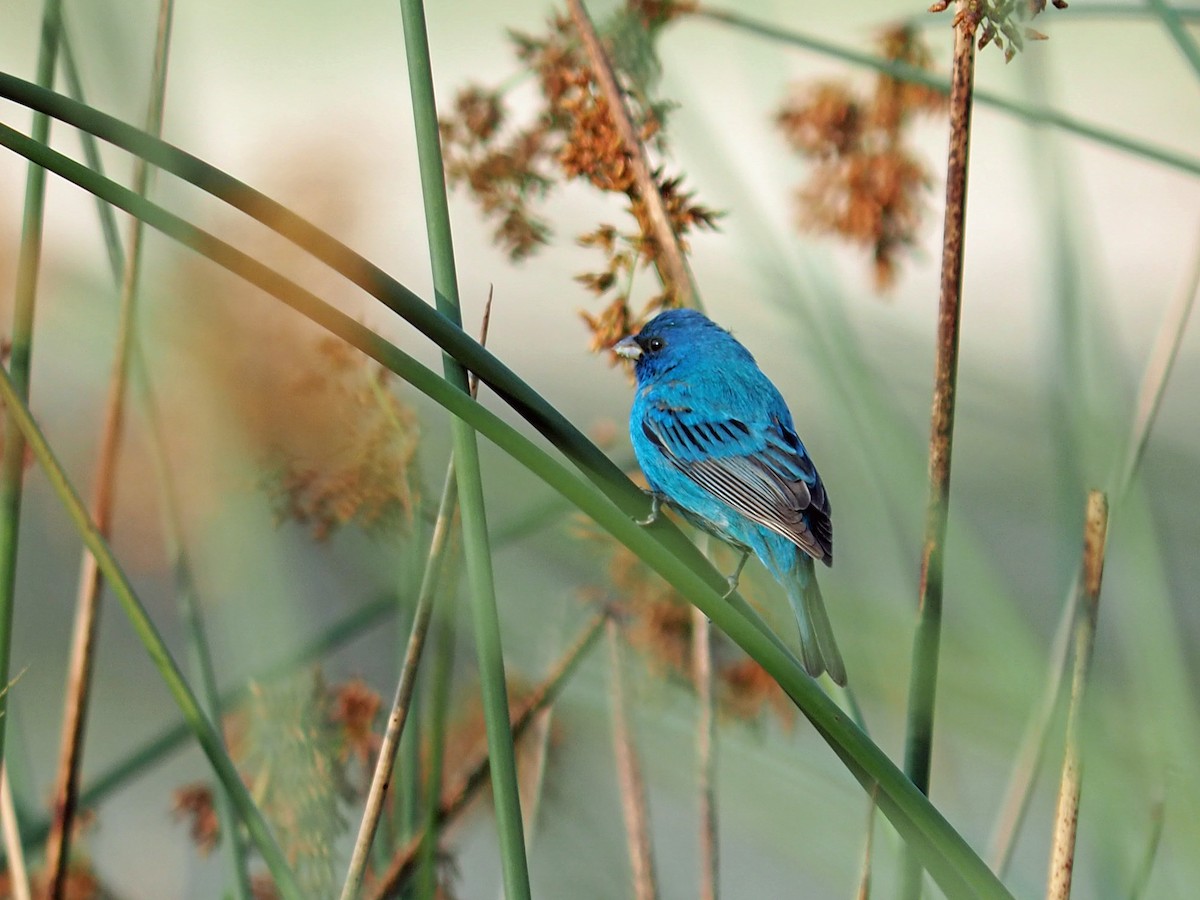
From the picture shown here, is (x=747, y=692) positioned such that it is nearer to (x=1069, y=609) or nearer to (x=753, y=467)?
(x=753, y=467)

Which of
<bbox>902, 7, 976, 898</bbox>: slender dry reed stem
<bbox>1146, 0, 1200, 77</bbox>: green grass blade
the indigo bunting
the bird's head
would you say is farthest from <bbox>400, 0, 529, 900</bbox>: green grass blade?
the bird's head

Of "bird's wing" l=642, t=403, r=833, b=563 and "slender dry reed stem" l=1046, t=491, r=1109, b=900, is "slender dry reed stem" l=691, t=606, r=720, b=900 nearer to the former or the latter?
"bird's wing" l=642, t=403, r=833, b=563

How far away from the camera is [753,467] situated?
1.55 m

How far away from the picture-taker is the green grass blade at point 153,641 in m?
0.88

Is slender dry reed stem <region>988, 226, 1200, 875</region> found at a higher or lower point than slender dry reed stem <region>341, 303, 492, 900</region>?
higher

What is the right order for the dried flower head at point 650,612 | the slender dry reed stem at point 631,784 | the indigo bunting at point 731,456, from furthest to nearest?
the dried flower head at point 650,612 → the indigo bunting at point 731,456 → the slender dry reed stem at point 631,784

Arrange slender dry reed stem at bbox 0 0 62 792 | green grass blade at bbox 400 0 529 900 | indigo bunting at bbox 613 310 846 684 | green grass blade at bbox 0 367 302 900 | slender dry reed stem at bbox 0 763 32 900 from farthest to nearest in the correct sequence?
indigo bunting at bbox 613 310 846 684
slender dry reed stem at bbox 0 763 32 900
slender dry reed stem at bbox 0 0 62 792
green grass blade at bbox 0 367 302 900
green grass blade at bbox 400 0 529 900

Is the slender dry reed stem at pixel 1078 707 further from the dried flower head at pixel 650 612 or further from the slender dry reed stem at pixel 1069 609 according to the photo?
the dried flower head at pixel 650 612

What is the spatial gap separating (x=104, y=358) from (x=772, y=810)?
95 centimetres

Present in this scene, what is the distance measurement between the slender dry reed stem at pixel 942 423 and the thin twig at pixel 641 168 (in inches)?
13.3

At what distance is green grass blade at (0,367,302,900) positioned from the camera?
Result: 2.89 feet

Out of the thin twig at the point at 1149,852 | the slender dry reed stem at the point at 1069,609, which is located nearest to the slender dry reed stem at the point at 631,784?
the slender dry reed stem at the point at 1069,609

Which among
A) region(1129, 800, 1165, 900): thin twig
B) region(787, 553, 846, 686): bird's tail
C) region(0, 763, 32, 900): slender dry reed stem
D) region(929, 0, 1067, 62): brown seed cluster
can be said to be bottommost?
region(0, 763, 32, 900): slender dry reed stem

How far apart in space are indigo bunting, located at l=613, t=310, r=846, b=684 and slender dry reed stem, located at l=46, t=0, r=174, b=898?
1.70 feet
